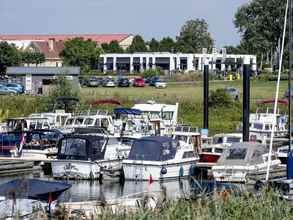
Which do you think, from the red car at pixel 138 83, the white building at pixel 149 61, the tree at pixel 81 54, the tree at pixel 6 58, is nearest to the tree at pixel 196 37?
the white building at pixel 149 61

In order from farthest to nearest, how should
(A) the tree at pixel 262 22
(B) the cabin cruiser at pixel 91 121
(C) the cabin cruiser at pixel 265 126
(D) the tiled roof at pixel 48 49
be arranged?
(D) the tiled roof at pixel 48 49
(A) the tree at pixel 262 22
(C) the cabin cruiser at pixel 265 126
(B) the cabin cruiser at pixel 91 121

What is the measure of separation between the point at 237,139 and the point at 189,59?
105m

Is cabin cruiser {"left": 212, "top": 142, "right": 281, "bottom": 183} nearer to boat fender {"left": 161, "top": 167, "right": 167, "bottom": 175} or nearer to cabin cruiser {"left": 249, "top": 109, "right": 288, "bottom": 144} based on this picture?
boat fender {"left": 161, "top": 167, "right": 167, "bottom": 175}

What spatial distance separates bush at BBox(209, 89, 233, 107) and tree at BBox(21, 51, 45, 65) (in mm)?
66339

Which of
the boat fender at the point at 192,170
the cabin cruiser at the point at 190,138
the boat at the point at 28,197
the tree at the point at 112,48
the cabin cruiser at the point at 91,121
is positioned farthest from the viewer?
the tree at the point at 112,48

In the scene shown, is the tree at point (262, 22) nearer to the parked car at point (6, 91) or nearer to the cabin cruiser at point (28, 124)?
the parked car at point (6, 91)

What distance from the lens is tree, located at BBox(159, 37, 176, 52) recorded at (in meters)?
176

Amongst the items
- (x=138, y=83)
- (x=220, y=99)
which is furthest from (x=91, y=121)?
(x=138, y=83)

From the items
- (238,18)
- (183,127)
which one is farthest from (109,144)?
(238,18)

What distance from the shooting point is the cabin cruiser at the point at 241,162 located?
36094 millimetres

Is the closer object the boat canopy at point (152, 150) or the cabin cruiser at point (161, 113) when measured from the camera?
the boat canopy at point (152, 150)

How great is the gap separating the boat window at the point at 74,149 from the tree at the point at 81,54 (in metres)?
93.3

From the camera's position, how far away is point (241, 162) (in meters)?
37.2

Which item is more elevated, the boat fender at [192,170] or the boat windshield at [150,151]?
the boat windshield at [150,151]
